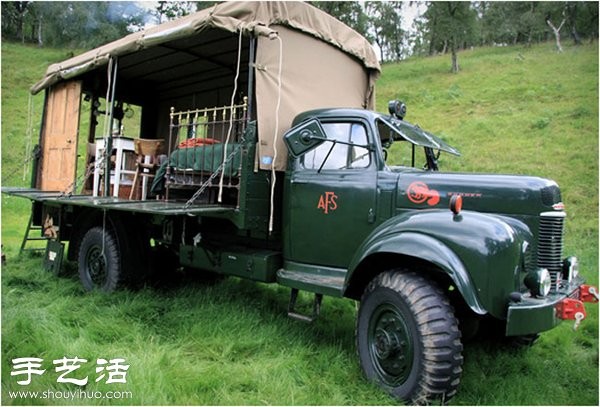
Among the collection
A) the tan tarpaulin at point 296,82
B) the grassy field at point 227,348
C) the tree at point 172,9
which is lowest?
the grassy field at point 227,348

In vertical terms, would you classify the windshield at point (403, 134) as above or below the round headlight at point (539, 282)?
above

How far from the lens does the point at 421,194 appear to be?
3.82 meters

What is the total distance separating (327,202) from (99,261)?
3.18m

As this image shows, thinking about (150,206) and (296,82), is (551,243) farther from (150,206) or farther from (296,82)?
(150,206)

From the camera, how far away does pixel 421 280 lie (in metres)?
3.40

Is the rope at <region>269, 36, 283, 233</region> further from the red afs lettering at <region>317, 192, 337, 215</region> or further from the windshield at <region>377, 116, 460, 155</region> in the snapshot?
the windshield at <region>377, 116, 460, 155</region>

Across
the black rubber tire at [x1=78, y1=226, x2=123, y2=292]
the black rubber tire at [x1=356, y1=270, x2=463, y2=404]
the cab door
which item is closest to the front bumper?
the black rubber tire at [x1=356, y1=270, x2=463, y2=404]

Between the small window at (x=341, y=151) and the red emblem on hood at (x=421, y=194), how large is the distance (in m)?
0.46

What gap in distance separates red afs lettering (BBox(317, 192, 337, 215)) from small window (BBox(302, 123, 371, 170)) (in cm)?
24

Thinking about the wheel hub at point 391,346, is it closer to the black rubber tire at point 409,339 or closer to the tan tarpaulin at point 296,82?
the black rubber tire at point 409,339

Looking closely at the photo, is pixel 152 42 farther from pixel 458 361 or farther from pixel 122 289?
pixel 458 361

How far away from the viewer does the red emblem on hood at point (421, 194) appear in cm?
376

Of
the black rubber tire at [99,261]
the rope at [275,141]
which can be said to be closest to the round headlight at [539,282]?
the rope at [275,141]

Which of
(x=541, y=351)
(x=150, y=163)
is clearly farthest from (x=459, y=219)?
(x=150, y=163)
